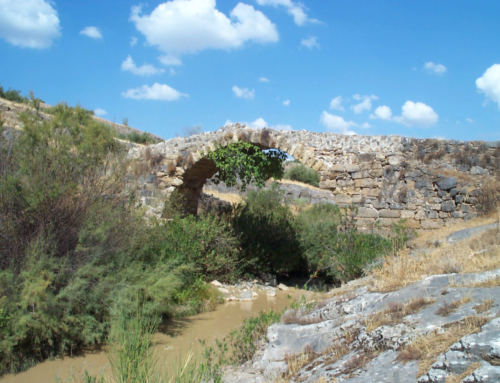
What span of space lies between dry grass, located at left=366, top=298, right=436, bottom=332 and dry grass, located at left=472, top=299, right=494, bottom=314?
53 centimetres

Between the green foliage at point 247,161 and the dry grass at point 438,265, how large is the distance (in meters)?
4.90

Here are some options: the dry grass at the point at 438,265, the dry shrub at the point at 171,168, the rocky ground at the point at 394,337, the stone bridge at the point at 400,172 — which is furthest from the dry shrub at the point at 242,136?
the rocky ground at the point at 394,337

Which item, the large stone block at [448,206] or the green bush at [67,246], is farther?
the large stone block at [448,206]

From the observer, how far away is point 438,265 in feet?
15.5

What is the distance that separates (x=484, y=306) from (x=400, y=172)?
6075mm

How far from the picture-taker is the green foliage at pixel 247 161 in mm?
9680

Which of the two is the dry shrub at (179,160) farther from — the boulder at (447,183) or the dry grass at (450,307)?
the dry grass at (450,307)

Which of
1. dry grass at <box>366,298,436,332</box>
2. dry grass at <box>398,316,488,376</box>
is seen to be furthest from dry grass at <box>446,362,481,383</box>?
dry grass at <box>366,298,436,332</box>

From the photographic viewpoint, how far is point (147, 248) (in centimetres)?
743

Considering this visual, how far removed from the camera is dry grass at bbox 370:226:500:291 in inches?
174

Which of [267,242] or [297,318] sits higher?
[267,242]

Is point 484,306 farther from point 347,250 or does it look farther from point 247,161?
point 247,161

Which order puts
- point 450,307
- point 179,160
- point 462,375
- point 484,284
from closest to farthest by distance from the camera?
point 462,375 < point 450,307 < point 484,284 < point 179,160

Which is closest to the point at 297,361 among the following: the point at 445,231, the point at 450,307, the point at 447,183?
the point at 450,307
